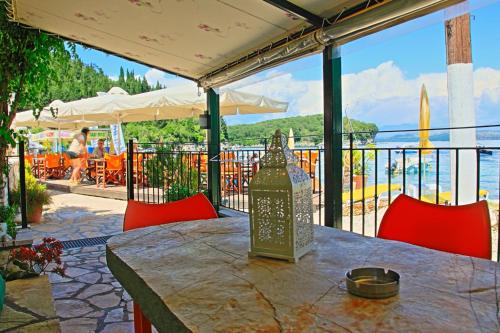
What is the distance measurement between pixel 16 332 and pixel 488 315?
5.17 feet

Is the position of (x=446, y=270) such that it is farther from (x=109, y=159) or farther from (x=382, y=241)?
(x=109, y=159)

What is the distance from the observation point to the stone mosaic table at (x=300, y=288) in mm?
782

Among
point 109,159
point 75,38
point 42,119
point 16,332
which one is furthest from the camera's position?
point 42,119

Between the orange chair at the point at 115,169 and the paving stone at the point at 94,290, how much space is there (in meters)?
6.01

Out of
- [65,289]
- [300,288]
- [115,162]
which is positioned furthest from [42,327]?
[115,162]

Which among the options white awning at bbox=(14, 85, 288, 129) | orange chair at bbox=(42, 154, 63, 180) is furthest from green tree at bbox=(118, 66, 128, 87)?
white awning at bbox=(14, 85, 288, 129)

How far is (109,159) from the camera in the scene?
877 cm

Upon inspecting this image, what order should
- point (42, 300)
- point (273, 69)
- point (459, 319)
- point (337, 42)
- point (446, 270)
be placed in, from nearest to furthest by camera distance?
point (459, 319)
point (446, 270)
point (42, 300)
point (337, 42)
point (273, 69)

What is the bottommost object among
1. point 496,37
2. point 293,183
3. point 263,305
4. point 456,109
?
point 263,305

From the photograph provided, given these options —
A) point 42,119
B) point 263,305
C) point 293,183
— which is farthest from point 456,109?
point 42,119

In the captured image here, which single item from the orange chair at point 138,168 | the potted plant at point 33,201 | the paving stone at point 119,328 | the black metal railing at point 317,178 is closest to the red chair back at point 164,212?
the paving stone at point 119,328

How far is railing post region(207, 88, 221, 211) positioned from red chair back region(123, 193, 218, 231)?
10.7 feet

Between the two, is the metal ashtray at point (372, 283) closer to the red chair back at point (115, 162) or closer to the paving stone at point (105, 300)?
the paving stone at point (105, 300)

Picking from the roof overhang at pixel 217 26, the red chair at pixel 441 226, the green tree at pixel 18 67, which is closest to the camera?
the red chair at pixel 441 226
